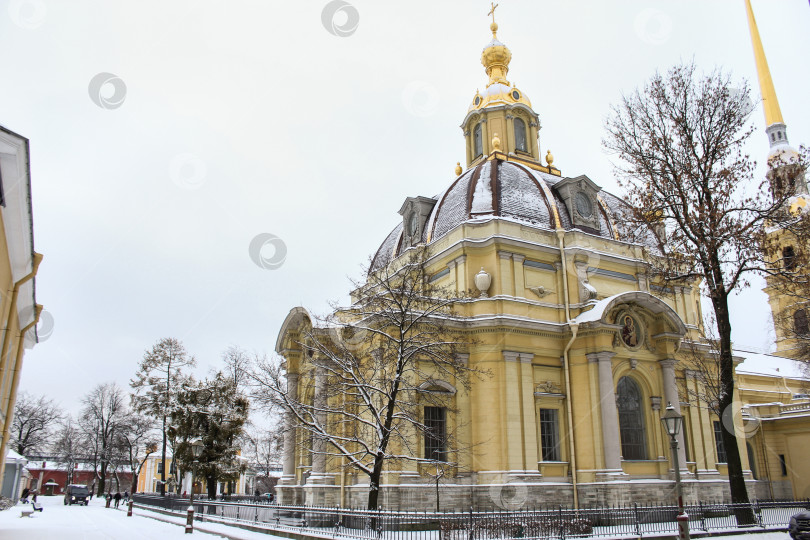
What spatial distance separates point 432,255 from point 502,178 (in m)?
5.30

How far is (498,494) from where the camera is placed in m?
22.7

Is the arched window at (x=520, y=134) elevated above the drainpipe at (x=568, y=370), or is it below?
above

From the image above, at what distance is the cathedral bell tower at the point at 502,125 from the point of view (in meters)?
36.4

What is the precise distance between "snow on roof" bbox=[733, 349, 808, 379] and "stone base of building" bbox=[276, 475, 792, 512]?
61.2ft

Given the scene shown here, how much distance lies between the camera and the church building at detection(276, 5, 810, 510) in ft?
77.3

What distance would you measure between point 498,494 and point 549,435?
3.96m

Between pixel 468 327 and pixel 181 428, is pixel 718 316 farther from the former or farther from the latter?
pixel 181 428

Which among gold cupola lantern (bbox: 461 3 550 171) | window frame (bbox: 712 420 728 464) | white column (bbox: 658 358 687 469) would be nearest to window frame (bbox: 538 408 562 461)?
white column (bbox: 658 358 687 469)

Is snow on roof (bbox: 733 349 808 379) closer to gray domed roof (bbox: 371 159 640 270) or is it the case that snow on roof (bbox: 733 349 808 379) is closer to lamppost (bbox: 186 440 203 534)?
gray domed roof (bbox: 371 159 640 270)

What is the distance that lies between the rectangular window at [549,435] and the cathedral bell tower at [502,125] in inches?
623

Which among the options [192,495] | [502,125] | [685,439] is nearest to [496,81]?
[502,125]

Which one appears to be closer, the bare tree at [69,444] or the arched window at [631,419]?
the arched window at [631,419]

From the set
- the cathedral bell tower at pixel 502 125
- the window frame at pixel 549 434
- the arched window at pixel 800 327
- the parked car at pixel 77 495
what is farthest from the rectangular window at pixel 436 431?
the parked car at pixel 77 495

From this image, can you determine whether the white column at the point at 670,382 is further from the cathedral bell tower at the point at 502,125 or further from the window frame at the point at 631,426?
the cathedral bell tower at the point at 502,125
